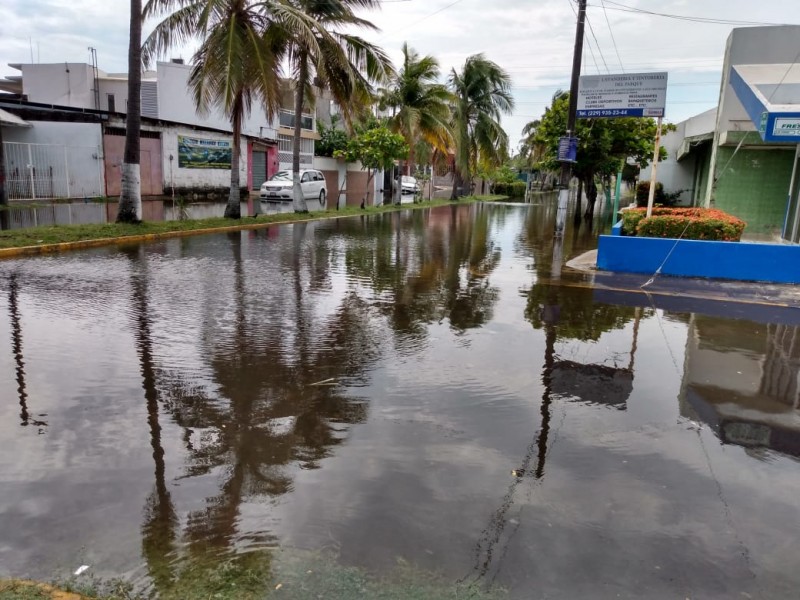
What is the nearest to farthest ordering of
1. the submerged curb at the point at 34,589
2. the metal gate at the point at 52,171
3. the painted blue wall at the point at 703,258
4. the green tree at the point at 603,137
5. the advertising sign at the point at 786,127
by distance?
the submerged curb at the point at 34,589
the painted blue wall at the point at 703,258
the advertising sign at the point at 786,127
the metal gate at the point at 52,171
the green tree at the point at 603,137

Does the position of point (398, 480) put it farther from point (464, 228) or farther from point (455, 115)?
point (455, 115)

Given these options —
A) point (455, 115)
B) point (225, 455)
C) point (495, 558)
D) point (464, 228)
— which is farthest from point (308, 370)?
point (455, 115)

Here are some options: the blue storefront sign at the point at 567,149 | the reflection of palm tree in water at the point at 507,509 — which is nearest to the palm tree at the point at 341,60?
the blue storefront sign at the point at 567,149

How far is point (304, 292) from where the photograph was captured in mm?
9930

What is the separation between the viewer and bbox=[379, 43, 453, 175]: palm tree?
32031 millimetres

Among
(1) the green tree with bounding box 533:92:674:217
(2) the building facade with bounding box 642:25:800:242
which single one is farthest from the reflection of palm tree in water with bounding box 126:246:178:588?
(1) the green tree with bounding box 533:92:674:217

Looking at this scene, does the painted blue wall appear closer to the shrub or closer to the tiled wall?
the tiled wall

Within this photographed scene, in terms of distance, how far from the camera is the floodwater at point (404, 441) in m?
3.30

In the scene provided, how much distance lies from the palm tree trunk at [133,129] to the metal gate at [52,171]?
998cm

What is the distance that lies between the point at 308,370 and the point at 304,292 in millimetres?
3896

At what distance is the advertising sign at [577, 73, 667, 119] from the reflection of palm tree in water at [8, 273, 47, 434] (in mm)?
13844

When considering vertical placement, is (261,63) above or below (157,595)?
above

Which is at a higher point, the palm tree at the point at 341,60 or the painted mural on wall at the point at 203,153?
the palm tree at the point at 341,60

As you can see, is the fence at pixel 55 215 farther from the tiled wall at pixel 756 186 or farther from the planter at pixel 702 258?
the tiled wall at pixel 756 186
